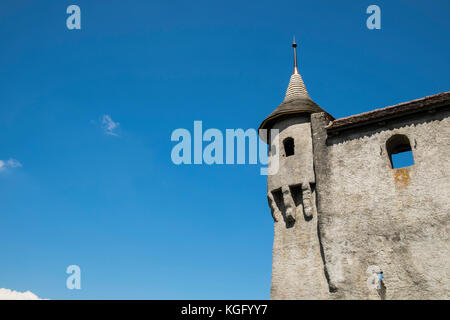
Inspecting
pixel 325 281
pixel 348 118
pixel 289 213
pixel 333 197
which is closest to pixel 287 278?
pixel 325 281

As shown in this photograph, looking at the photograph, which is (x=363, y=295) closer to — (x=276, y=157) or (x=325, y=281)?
(x=325, y=281)

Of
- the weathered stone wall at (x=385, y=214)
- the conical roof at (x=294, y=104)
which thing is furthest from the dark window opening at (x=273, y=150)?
the weathered stone wall at (x=385, y=214)

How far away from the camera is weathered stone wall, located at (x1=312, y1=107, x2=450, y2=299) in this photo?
51.5ft

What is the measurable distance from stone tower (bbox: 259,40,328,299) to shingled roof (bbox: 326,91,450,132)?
1842 mm

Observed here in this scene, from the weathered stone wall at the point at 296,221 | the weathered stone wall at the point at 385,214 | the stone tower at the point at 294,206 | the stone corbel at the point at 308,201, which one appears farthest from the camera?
the stone corbel at the point at 308,201

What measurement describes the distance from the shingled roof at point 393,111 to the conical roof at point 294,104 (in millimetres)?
2021

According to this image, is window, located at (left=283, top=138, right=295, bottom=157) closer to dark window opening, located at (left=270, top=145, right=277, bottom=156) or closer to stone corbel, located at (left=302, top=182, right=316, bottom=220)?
dark window opening, located at (left=270, top=145, right=277, bottom=156)

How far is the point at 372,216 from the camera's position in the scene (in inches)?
681

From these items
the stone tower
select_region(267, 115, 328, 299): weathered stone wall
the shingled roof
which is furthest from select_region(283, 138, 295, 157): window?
the shingled roof

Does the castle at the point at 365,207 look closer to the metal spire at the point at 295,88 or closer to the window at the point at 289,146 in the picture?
the window at the point at 289,146

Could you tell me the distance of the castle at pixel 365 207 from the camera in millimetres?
15930

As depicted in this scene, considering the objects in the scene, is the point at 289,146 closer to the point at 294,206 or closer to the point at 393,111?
the point at 294,206

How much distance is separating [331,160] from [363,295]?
6.20 metres

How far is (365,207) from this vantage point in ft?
57.7
